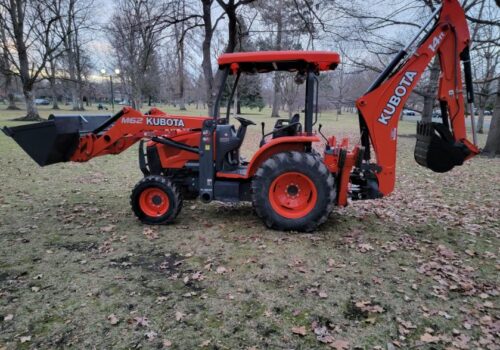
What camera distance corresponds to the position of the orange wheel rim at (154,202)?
564cm

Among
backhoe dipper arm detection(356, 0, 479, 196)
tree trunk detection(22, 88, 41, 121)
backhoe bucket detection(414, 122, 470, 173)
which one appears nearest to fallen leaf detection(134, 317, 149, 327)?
backhoe dipper arm detection(356, 0, 479, 196)

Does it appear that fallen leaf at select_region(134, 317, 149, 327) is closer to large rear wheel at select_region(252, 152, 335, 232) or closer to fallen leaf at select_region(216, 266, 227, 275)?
fallen leaf at select_region(216, 266, 227, 275)

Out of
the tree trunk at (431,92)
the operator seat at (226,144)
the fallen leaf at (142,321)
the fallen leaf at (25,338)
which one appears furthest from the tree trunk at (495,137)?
the fallen leaf at (25,338)

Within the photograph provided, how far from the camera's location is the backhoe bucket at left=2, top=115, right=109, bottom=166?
5.48 m

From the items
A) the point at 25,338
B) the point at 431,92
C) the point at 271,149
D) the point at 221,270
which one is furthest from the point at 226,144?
the point at 431,92

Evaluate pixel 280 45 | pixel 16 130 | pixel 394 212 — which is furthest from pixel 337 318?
pixel 280 45

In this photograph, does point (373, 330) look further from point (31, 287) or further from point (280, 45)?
point (280, 45)

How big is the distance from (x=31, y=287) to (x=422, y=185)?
8.11 m

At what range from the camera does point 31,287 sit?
12.6ft

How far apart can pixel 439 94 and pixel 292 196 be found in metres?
2.62

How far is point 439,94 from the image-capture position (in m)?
5.29

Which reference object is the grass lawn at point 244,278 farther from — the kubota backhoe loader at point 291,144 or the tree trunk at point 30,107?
the tree trunk at point 30,107

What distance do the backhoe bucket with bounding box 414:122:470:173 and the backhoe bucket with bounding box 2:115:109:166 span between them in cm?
543

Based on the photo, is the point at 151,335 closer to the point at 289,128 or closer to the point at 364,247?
the point at 364,247
